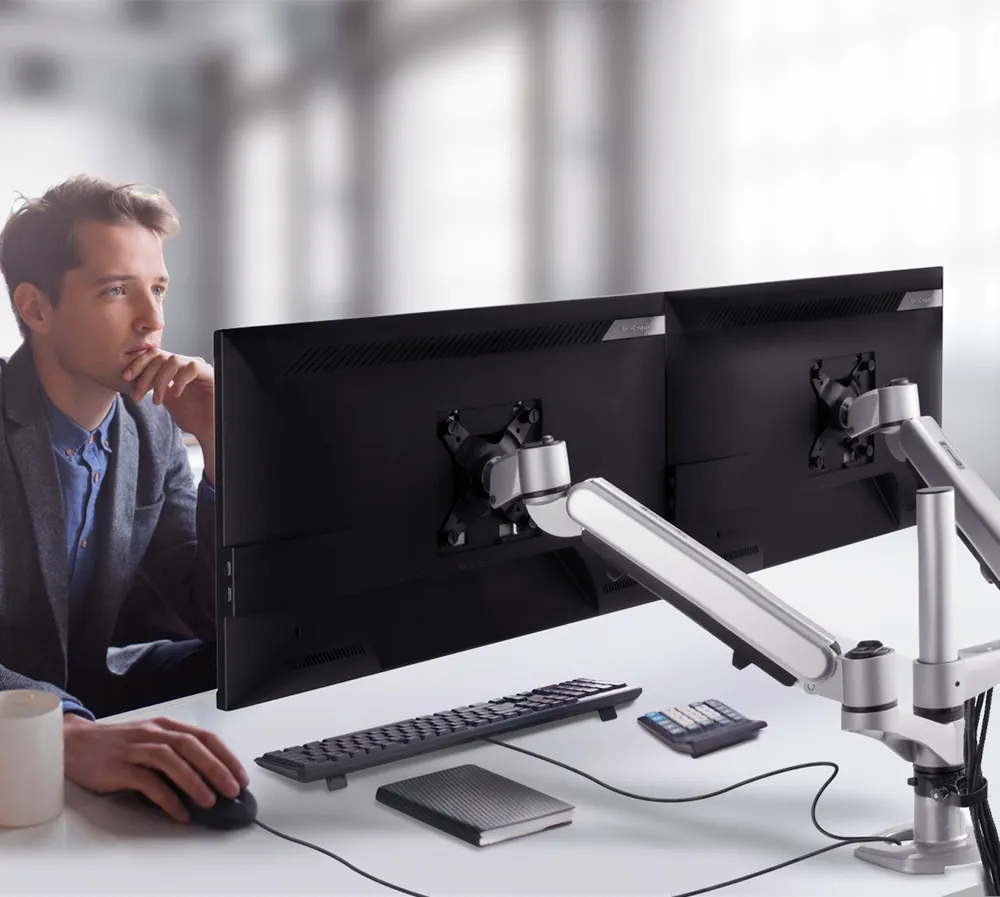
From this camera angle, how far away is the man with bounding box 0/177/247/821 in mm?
2205

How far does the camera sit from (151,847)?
121 cm

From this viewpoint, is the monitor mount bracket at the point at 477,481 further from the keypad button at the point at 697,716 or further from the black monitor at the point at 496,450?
the keypad button at the point at 697,716

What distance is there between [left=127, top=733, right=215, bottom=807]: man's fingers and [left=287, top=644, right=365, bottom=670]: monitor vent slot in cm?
18

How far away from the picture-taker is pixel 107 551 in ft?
7.59

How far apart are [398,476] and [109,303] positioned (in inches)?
50.1

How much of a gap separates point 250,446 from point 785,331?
0.66 metres

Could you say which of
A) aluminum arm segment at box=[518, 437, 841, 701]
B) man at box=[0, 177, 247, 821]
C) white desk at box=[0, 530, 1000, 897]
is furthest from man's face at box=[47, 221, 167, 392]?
aluminum arm segment at box=[518, 437, 841, 701]

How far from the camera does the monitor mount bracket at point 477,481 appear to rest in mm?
1200

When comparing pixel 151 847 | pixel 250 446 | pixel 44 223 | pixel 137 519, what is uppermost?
pixel 44 223

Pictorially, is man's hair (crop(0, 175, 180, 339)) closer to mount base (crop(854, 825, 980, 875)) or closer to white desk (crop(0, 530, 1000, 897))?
white desk (crop(0, 530, 1000, 897))

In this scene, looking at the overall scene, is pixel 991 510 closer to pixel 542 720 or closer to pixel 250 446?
pixel 542 720

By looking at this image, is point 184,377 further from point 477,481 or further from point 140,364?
point 477,481

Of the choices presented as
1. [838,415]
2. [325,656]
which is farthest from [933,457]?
[325,656]

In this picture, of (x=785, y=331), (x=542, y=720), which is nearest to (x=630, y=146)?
(x=785, y=331)
